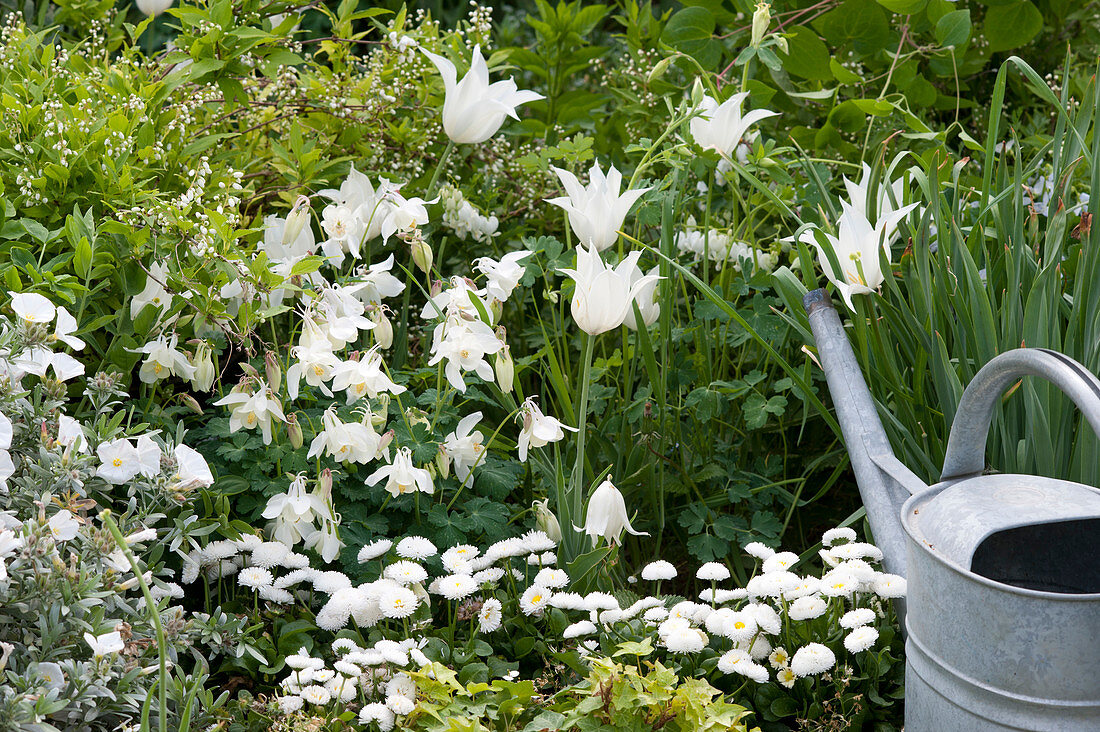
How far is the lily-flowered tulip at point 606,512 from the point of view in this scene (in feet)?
5.03

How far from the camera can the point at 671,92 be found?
2520mm

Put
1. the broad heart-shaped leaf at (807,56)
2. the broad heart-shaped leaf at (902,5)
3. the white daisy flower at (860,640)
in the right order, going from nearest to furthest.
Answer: the white daisy flower at (860,640) → the broad heart-shaped leaf at (902,5) → the broad heart-shaped leaf at (807,56)

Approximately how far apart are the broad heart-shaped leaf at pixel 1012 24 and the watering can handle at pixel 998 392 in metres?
1.77

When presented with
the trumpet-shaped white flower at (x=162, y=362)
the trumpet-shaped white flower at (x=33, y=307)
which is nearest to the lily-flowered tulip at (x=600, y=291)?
the trumpet-shaped white flower at (x=162, y=362)

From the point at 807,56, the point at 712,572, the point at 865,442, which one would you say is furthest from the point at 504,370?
the point at 807,56

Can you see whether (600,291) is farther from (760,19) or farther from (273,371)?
(760,19)

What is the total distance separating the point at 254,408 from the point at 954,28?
1.81 m

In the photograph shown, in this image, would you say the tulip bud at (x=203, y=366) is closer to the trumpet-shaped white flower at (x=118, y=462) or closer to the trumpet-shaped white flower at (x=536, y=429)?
the trumpet-shaped white flower at (x=118, y=462)

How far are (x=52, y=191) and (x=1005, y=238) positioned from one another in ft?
5.46

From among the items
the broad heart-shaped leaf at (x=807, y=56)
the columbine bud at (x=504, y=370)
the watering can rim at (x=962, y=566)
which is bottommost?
the watering can rim at (x=962, y=566)

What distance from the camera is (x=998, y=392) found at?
1.16 m

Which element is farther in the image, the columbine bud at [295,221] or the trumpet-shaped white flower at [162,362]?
the columbine bud at [295,221]

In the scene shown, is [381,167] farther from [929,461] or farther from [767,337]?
[929,461]

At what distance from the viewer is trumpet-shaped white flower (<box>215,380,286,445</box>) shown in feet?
4.94
